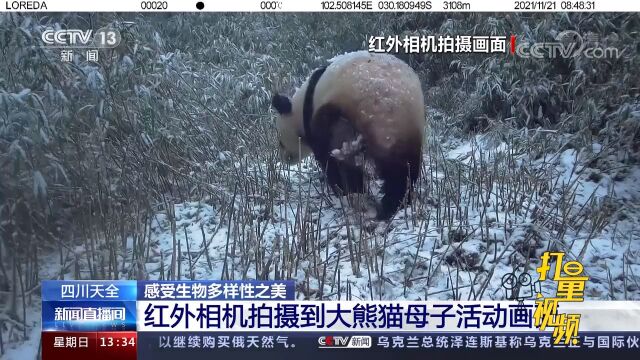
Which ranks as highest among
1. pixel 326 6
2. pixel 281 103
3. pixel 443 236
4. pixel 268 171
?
pixel 326 6

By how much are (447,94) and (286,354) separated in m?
0.78

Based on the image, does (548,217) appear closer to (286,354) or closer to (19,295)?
(286,354)

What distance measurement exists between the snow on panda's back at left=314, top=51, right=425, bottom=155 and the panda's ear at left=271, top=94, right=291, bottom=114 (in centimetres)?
12

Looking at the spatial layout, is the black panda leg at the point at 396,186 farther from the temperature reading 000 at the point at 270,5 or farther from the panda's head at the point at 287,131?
the temperature reading 000 at the point at 270,5

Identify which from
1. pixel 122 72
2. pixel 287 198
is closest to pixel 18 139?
pixel 122 72

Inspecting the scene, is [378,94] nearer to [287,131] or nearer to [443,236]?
[287,131]

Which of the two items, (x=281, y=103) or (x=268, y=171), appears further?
(x=281, y=103)

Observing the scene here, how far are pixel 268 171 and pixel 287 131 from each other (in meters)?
0.15

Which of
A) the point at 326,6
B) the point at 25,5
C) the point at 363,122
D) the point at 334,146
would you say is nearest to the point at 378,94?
the point at 363,122

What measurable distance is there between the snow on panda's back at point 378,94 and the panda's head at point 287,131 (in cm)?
12

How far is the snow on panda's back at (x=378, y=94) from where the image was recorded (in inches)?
59.9

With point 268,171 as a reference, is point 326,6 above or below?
above

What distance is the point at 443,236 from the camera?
1451 mm

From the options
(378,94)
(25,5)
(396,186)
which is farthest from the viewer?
(378,94)
